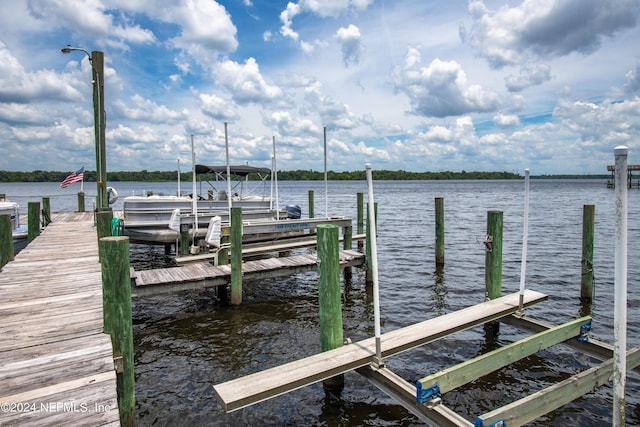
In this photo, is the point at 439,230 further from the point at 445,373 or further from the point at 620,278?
the point at 620,278

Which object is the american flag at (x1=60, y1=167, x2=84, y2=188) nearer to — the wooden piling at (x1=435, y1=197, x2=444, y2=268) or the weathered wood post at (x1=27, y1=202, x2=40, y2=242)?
the weathered wood post at (x1=27, y1=202, x2=40, y2=242)

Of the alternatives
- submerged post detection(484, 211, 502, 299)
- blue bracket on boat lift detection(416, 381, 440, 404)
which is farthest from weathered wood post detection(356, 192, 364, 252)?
blue bracket on boat lift detection(416, 381, 440, 404)

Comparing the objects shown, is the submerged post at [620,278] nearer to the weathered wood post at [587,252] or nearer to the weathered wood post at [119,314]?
the weathered wood post at [119,314]

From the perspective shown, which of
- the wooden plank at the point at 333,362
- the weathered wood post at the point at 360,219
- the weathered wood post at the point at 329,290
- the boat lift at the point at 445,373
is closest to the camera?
the boat lift at the point at 445,373

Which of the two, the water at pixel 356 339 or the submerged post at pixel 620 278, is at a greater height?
the submerged post at pixel 620 278

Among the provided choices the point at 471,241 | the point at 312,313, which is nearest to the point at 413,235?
the point at 471,241

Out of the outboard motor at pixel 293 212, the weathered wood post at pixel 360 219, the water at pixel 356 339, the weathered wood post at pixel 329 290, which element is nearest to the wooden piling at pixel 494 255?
the water at pixel 356 339

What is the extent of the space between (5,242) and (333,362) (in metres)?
9.75

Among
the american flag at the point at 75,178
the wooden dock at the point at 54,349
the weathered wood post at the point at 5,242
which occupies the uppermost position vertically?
the american flag at the point at 75,178

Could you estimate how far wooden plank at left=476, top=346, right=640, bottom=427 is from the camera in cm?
405

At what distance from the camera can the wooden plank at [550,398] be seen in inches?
159

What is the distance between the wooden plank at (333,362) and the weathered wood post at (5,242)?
885cm

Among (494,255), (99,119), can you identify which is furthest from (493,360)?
(99,119)

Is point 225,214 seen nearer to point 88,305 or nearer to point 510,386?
point 88,305
